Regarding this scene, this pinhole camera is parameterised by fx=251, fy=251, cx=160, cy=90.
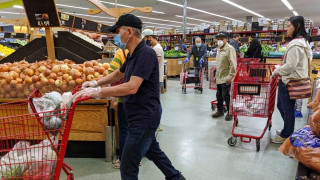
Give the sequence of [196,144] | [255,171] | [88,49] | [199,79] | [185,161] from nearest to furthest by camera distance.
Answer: [255,171] < [185,161] < [196,144] < [88,49] < [199,79]

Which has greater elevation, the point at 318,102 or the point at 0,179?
the point at 318,102

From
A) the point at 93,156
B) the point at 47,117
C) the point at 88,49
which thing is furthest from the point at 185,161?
the point at 88,49

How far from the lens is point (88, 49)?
14.3 feet

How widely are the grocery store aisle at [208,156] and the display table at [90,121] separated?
12.7 inches

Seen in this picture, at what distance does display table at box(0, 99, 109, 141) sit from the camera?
310 centimetres

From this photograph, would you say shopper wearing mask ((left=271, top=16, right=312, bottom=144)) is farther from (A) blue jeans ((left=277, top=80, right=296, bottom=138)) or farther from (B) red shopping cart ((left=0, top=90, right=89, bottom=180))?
(B) red shopping cart ((left=0, top=90, right=89, bottom=180))

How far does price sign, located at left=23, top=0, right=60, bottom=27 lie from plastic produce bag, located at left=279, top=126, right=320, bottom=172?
3187 millimetres

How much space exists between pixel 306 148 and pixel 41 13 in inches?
136

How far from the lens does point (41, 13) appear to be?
342 centimetres

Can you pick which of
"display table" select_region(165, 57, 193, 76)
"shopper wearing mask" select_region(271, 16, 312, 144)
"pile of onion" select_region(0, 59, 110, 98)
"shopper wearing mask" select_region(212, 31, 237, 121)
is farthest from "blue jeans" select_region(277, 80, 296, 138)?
"display table" select_region(165, 57, 193, 76)

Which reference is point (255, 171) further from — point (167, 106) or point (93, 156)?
point (167, 106)

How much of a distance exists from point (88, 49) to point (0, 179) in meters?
3.05

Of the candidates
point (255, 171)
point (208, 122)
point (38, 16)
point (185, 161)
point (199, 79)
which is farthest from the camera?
point (199, 79)

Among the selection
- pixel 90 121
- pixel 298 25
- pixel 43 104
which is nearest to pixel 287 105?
pixel 298 25
